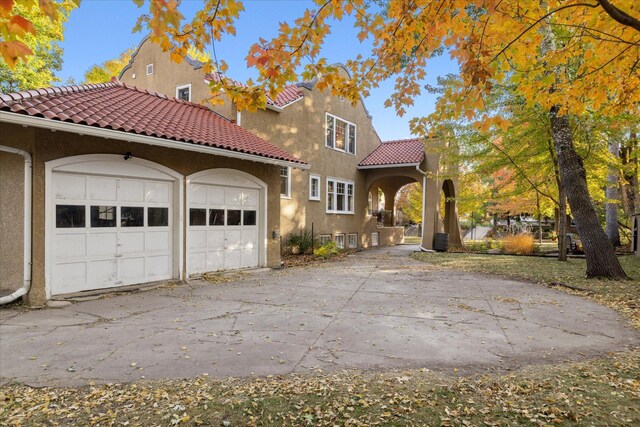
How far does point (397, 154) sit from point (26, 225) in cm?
→ 1651

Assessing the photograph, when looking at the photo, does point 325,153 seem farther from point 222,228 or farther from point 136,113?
point 136,113

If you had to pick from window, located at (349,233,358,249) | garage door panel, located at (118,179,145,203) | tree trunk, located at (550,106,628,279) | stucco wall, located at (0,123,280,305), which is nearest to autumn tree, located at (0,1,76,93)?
stucco wall, located at (0,123,280,305)

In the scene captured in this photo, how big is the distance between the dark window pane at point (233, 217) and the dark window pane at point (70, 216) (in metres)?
3.92

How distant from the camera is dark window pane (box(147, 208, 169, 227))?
9188 millimetres

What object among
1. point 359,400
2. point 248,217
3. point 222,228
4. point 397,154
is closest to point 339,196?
point 397,154

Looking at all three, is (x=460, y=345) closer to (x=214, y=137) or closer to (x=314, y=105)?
(x=214, y=137)

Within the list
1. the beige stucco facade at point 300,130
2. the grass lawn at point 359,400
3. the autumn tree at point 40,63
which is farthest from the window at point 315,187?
the autumn tree at point 40,63

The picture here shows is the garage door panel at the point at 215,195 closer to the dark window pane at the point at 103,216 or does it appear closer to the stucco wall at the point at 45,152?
the stucco wall at the point at 45,152

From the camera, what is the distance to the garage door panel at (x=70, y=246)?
24.8 ft

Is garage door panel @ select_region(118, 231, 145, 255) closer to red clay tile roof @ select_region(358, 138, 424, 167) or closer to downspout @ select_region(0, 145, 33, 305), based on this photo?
downspout @ select_region(0, 145, 33, 305)

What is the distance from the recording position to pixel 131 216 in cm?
883

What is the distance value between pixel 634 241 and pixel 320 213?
46.3 ft

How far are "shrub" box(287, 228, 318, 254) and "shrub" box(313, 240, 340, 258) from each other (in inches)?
19.3

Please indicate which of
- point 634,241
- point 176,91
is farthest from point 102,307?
point 634,241
